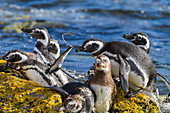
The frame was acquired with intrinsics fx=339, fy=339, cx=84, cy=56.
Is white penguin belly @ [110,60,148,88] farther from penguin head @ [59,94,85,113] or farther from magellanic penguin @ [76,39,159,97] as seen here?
penguin head @ [59,94,85,113]

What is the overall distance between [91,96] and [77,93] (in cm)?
19

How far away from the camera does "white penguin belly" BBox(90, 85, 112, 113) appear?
13.3 feet

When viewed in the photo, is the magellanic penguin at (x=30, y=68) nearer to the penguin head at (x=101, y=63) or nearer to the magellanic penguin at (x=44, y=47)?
the magellanic penguin at (x=44, y=47)

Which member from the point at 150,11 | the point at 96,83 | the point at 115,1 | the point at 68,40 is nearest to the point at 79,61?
the point at 68,40

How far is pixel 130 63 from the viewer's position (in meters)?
4.55

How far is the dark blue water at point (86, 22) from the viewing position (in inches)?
326

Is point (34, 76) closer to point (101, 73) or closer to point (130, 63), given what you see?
point (101, 73)

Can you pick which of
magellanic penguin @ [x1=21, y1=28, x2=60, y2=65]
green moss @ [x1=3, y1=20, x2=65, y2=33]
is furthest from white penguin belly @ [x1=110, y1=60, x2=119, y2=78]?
green moss @ [x1=3, y1=20, x2=65, y2=33]

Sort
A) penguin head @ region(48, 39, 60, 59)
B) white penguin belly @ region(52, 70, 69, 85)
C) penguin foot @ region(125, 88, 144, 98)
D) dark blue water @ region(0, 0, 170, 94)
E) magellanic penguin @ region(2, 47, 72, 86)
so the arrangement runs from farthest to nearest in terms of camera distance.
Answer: dark blue water @ region(0, 0, 170, 94)
penguin head @ region(48, 39, 60, 59)
white penguin belly @ region(52, 70, 69, 85)
magellanic penguin @ region(2, 47, 72, 86)
penguin foot @ region(125, 88, 144, 98)

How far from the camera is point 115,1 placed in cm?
1916

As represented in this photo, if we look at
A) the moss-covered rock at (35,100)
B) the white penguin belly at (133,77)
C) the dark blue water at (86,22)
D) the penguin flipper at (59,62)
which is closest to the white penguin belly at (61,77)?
the penguin flipper at (59,62)

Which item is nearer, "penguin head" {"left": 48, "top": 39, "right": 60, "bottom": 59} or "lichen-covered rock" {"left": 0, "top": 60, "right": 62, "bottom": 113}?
"lichen-covered rock" {"left": 0, "top": 60, "right": 62, "bottom": 113}

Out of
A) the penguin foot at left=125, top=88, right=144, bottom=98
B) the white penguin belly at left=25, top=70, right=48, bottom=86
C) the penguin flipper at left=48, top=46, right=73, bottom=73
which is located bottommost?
the penguin foot at left=125, top=88, right=144, bottom=98

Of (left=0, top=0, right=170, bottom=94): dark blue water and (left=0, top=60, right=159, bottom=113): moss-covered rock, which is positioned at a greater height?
(left=0, top=60, right=159, bottom=113): moss-covered rock
